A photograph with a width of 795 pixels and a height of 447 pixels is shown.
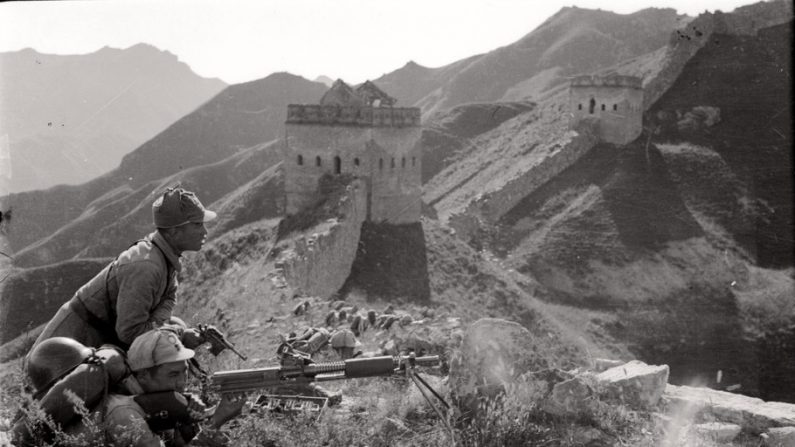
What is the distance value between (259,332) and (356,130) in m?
10.9

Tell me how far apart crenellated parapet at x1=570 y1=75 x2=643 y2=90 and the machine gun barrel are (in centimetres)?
3057

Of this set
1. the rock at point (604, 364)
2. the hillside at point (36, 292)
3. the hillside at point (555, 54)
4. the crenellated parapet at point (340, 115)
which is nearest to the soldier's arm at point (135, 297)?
the rock at point (604, 364)

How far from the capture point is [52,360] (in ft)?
15.3

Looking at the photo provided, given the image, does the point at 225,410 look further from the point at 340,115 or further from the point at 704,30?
the point at 704,30

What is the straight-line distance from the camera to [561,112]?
38531 mm

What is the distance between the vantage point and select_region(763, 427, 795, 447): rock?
650 centimetres

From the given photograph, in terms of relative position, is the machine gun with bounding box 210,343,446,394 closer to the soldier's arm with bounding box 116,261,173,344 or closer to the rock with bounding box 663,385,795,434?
the soldier's arm with bounding box 116,261,173,344

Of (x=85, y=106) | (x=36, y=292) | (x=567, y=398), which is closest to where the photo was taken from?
(x=567, y=398)

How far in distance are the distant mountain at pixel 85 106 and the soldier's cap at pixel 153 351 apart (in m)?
39.6

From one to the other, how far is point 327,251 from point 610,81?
67.4 feet

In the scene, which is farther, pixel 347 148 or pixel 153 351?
pixel 347 148

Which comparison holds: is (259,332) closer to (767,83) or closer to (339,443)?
(339,443)

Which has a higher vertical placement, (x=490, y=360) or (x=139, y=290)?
(x=139, y=290)

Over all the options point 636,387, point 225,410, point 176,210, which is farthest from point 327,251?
point 225,410
